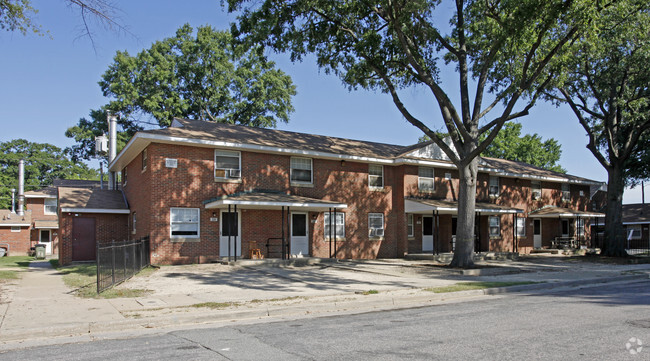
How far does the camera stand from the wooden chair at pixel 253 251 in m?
20.2

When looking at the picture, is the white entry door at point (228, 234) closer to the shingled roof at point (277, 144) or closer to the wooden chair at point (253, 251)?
the wooden chair at point (253, 251)

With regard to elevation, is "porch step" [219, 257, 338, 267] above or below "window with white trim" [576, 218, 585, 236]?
below

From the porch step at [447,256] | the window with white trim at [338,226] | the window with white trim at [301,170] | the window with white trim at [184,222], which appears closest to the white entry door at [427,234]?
the porch step at [447,256]

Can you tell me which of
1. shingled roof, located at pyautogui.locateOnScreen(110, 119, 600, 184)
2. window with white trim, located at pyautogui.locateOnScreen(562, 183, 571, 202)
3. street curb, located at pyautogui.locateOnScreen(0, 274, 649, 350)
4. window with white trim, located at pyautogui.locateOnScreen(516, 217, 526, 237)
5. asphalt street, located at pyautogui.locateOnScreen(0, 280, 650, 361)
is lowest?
street curb, located at pyautogui.locateOnScreen(0, 274, 649, 350)

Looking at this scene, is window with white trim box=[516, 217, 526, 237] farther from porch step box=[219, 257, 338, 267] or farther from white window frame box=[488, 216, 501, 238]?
porch step box=[219, 257, 338, 267]

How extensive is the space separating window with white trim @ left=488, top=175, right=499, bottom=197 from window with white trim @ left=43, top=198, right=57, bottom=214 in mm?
33149

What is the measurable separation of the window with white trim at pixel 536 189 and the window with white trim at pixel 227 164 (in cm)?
2016

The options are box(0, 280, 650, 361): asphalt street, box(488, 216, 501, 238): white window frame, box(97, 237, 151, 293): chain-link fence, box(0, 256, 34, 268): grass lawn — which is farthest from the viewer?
box(488, 216, 501, 238): white window frame

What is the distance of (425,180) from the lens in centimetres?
2591

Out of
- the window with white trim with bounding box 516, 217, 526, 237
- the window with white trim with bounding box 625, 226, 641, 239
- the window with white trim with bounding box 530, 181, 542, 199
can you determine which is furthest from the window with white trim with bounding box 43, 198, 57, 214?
the window with white trim with bounding box 625, 226, 641, 239

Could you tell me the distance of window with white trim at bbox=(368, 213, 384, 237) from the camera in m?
24.4

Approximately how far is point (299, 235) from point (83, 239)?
9.95m

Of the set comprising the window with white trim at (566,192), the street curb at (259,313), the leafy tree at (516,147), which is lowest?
the street curb at (259,313)

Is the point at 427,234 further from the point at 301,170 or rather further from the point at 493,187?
Result: the point at 301,170
